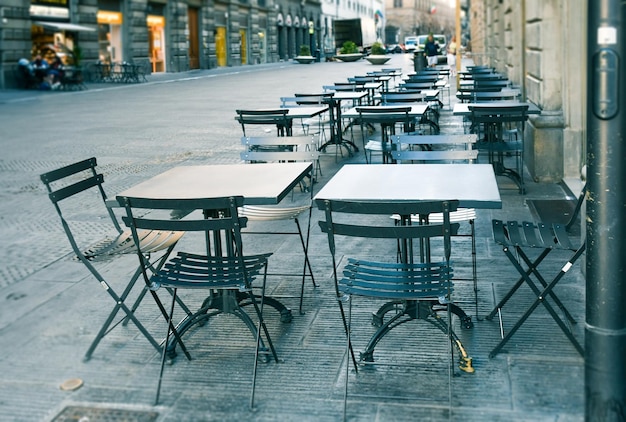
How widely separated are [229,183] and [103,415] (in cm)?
171

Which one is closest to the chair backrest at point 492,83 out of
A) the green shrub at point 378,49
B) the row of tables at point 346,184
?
the row of tables at point 346,184

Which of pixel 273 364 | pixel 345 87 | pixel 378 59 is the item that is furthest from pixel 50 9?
pixel 273 364

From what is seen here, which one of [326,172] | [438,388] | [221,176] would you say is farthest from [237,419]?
[326,172]

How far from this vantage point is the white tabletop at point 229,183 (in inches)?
182

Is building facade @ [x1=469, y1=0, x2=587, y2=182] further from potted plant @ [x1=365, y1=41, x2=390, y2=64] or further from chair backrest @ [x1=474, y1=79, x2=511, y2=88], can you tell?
potted plant @ [x1=365, y1=41, x2=390, y2=64]

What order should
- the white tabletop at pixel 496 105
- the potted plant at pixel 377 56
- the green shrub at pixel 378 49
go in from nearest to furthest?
1. the white tabletop at pixel 496 105
2. the potted plant at pixel 377 56
3. the green shrub at pixel 378 49

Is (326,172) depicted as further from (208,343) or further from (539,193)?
(208,343)

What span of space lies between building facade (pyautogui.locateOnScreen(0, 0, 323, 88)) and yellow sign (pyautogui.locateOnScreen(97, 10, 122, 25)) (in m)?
0.04

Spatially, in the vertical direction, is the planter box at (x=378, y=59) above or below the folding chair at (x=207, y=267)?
above

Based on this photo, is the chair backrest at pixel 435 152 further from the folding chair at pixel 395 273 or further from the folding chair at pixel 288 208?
the folding chair at pixel 395 273

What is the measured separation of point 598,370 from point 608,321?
194mm

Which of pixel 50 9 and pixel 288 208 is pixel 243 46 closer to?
pixel 50 9

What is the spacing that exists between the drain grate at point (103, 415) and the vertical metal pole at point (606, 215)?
1946 mm

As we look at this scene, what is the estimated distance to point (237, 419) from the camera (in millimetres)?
3738
